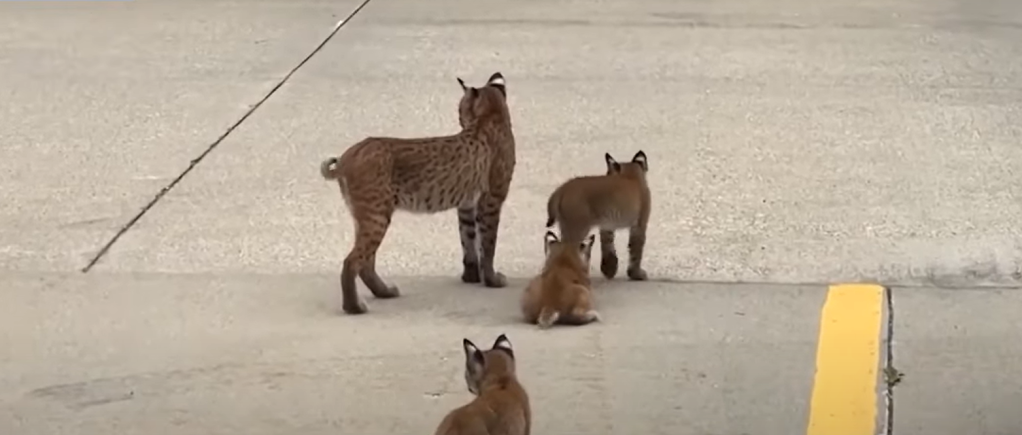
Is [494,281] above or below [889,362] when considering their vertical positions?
above

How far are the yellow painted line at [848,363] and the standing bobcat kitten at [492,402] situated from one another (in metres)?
0.90

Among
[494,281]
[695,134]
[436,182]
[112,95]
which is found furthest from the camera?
[112,95]

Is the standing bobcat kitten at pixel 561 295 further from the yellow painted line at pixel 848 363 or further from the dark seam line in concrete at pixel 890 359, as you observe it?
the dark seam line in concrete at pixel 890 359

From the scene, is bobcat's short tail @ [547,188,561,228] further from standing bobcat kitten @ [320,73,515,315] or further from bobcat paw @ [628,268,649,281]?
bobcat paw @ [628,268,649,281]

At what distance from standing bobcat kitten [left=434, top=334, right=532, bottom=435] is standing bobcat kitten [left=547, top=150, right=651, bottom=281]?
1530mm

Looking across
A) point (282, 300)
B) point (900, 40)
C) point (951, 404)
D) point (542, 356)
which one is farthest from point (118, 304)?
point (900, 40)

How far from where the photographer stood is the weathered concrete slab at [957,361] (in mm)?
5098

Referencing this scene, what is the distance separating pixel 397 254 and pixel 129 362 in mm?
1581

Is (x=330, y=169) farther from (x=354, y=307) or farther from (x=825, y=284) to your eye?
(x=825, y=284)

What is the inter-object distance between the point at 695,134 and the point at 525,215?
1673mm

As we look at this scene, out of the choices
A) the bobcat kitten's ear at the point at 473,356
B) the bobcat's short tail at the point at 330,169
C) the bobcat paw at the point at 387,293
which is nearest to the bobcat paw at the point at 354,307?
the bobcat paw at the point at 387,293

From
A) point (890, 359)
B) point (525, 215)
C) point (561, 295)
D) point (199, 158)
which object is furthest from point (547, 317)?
point (199, 158)

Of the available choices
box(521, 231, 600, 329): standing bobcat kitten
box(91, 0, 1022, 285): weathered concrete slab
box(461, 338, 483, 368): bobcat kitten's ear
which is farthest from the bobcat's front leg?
box(461, 338, 483, 368): bobcat kitten's ear

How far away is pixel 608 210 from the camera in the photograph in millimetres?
6445
